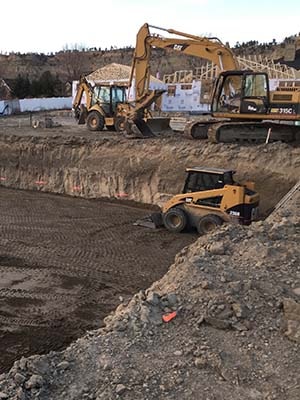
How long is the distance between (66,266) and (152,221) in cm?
325

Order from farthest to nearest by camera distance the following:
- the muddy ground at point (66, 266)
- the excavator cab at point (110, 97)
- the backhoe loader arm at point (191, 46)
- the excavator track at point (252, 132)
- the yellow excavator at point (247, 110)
→ the excavator cab at point (110, 97) → the backhoe loader arm at point (191, 46) → the excavator track at point (252, 132) → the yellow excavator at point (247, 110) → the muddy ground at point (66, 266)

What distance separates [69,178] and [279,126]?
7264mm

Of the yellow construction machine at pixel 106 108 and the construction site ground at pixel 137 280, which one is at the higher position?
the yellow construction machine at pixel 106 108

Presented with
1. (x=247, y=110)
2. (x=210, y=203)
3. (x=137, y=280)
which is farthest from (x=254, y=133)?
(x=137, y=280)

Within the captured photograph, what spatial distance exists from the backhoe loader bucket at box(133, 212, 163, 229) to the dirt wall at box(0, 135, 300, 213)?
2466mm

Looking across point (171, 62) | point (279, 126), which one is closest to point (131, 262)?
point (279, 126)

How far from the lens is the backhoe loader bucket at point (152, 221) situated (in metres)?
13.4

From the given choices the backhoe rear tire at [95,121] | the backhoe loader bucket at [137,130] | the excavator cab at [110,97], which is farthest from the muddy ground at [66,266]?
the excavator cab at [110,97]

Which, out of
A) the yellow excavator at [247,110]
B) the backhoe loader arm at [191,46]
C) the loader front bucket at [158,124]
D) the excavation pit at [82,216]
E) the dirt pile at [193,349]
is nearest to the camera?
the dirt pile at [193,349]

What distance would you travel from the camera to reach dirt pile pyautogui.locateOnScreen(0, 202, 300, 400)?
488 cm

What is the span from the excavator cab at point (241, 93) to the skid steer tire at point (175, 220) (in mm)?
4634

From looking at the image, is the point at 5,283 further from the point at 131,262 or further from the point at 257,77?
the point at 257,77

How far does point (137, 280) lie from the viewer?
33.7 ft

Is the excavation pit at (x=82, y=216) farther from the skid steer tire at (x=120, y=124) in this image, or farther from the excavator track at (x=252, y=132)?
the skid steer tire at (x=120, y=124)
